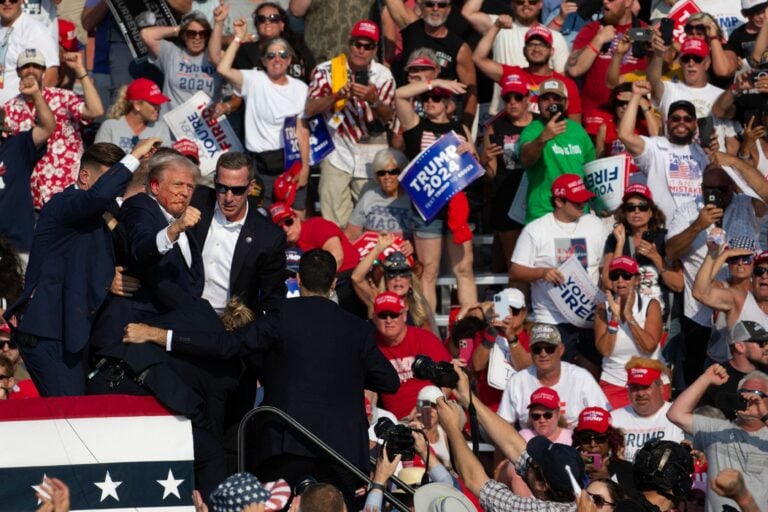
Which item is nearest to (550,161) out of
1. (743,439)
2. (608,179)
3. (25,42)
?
(608,179)

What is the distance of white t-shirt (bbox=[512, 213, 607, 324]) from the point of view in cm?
1225

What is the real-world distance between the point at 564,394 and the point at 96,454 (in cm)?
384

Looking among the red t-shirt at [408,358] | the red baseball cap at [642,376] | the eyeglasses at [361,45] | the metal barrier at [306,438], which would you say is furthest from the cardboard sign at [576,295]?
the metal barrier at [306,438]

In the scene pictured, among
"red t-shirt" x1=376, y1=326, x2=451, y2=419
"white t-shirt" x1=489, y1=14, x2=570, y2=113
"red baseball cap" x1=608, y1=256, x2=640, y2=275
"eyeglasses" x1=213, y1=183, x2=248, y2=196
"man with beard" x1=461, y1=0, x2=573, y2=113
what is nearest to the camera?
"eyeglasses" x1=213, y1=183, x2=248, y2=196

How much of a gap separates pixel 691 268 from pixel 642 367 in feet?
5.13

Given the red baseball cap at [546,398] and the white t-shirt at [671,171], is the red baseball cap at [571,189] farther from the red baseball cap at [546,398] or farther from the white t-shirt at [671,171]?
the red baseball cap at [546,398]

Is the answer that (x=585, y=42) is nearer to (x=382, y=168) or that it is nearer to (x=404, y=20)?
(x=404, y=20)

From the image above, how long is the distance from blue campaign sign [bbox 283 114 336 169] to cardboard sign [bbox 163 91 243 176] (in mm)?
448

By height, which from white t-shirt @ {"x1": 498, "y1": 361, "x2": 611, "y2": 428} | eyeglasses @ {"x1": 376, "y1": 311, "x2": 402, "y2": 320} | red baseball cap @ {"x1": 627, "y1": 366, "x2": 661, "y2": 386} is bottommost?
white t-shirt @ {"x1": 498, "y1": 361, "x2": 611, "y2": 428}

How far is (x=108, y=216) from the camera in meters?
9.41

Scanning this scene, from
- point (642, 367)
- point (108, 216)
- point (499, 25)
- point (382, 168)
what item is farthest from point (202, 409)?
point (499, 25)

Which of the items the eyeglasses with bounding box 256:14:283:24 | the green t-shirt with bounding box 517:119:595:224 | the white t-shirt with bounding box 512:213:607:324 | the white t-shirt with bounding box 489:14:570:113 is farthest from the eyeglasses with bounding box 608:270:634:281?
the eyeglasses with bounding box 256:14:283:24

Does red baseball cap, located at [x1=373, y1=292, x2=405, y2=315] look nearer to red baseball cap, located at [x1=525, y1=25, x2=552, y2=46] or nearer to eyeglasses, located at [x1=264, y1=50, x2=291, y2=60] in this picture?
eyeglasses, located at [x1=264, y1=50, x2=291, y2=60]

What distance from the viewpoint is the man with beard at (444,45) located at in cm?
1361
